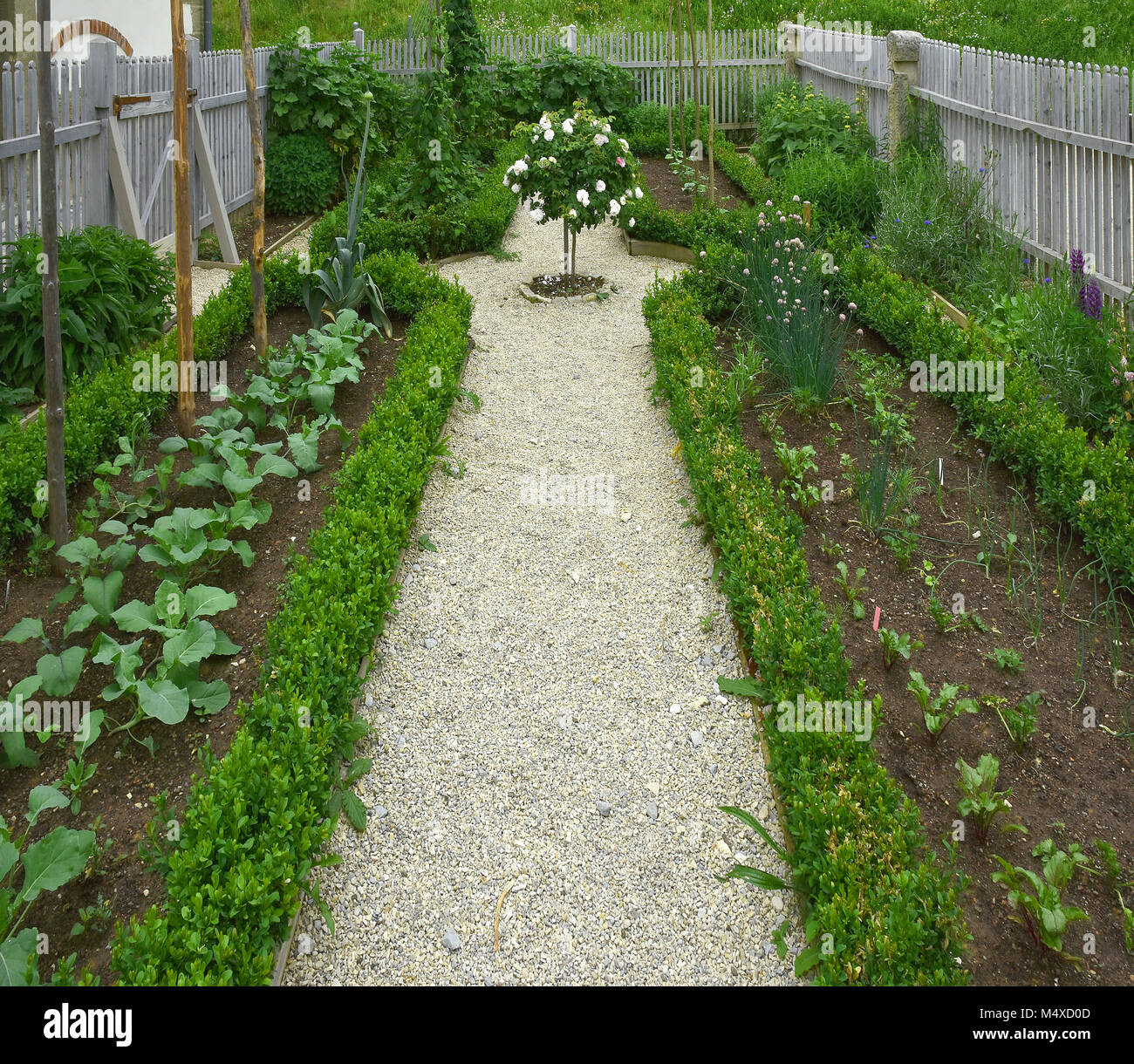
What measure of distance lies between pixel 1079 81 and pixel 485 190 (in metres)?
6.17

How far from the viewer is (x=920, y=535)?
197 inches

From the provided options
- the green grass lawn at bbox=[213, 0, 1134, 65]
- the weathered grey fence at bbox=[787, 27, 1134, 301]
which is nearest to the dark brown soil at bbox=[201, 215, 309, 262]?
the green grass lawn at bbox=[213, 0, 1134, 65]

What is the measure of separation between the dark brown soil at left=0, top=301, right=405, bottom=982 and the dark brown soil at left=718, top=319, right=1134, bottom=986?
2398mm

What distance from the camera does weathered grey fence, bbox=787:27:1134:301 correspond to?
22.6ft

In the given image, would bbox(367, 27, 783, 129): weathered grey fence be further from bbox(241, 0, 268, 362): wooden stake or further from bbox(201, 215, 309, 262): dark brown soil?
bbox(241, 0, 268, 362): wooden stake

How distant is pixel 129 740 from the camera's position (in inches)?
149

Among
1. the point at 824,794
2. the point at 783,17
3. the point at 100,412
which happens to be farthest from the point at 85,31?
the point at 824,794

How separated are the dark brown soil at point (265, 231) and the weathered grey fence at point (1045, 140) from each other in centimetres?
661

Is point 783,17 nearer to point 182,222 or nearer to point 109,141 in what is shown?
point 109,141

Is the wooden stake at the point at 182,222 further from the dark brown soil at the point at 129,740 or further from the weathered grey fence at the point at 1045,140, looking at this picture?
the weathered grey fence at the point at 1045,140
